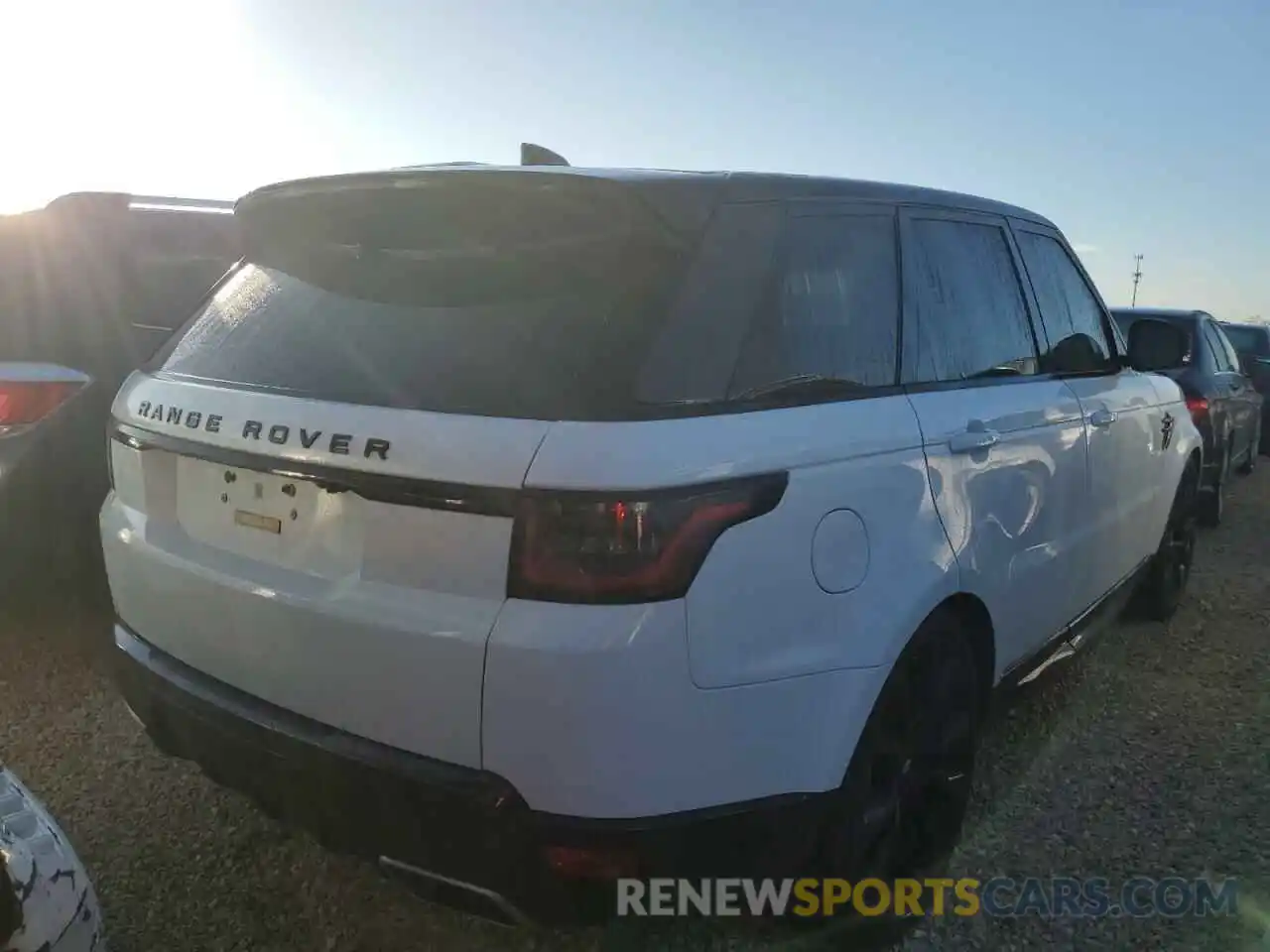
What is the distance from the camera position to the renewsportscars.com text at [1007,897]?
7.88 feet

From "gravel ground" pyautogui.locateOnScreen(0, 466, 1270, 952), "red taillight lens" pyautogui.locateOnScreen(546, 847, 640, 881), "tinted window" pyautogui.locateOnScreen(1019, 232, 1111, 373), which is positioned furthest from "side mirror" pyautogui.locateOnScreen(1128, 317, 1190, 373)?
"red taillight lens" pyautogui.locateOnScreen(546, 847, 640, 881)

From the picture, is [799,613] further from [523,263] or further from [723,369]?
[523,263]

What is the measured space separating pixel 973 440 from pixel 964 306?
1.79 ft

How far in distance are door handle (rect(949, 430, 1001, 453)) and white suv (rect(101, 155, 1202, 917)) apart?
12 millimetres

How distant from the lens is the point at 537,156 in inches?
124

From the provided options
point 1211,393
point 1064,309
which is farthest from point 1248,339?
point 1064,309

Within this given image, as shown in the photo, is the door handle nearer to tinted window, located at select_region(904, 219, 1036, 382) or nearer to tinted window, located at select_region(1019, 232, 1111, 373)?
tinted window, located at select_region(904, 219, 1036, 382)

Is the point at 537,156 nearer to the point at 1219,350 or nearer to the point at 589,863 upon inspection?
the point at 589,863

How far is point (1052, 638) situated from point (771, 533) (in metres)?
1.96

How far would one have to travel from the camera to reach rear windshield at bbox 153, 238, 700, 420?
196cm

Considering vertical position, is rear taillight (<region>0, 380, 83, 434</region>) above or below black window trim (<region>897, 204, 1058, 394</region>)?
below

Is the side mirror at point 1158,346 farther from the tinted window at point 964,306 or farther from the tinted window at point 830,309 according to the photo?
the tinted window at point 830,309

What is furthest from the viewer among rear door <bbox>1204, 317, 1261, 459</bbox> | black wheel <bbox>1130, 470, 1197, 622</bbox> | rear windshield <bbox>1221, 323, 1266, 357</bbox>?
rear windshield <bbox>1221, 323, 1266, 357</bbox>

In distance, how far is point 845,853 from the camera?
2.35 meters
